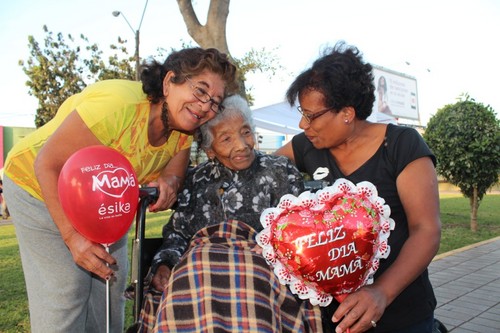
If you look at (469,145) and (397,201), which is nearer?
(397,201)

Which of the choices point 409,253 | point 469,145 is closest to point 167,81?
point 409,253

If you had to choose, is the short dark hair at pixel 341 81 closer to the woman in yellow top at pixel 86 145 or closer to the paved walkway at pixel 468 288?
the woman in yellow top at pixel 86 145

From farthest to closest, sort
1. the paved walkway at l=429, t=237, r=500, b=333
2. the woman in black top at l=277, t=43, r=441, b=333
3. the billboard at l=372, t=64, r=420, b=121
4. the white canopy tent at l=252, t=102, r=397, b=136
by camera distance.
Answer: the billboard at l=372, t=64, r=420, b=121 < the white canopy tent at l=252, t=102, r=397, b=136 < the paved walkway at l=429, t=237, r=500, b=333 < the woman in black top at l=277, t=43, r=441, b=333

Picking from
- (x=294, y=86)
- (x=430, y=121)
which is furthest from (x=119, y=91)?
(x=430, y=121)

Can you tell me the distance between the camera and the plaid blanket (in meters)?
1.72

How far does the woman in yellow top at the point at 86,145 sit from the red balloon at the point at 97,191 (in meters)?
0.08

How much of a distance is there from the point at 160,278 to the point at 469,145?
7.60 m

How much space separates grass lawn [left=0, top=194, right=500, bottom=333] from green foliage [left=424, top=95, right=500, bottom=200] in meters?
0.92

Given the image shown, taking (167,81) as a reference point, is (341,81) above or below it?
below

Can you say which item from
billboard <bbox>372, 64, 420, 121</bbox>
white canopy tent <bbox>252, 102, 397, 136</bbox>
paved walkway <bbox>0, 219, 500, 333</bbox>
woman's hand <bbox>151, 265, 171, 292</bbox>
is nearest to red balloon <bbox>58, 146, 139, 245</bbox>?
woman's hand <bbox>151, 265, 171, 292</bbox>

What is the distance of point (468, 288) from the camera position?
16.5 feet

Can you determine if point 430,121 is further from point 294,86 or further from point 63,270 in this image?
point 63,270

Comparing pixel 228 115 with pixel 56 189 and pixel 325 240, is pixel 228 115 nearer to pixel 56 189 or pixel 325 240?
pixel 56 189

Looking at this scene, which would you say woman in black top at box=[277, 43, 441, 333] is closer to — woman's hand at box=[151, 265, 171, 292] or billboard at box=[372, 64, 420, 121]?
woman's hand at box=[151, 265, 171, 292]
